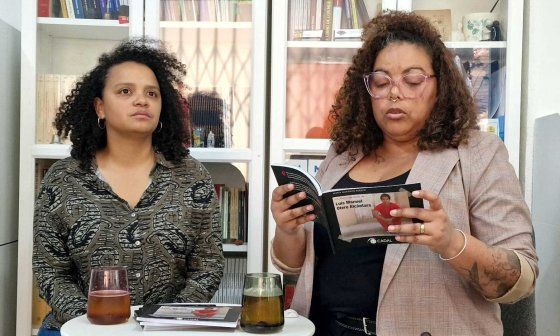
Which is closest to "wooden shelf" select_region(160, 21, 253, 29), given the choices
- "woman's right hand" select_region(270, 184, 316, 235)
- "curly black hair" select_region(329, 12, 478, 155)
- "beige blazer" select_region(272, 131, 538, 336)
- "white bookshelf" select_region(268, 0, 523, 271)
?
"white bookshelf" select_region(268, 0, 523, 271)

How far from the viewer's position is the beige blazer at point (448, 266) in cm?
131

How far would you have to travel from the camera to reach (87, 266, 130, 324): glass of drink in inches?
50.9

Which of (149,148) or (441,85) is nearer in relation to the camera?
(441,85)

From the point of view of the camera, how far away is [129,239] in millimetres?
1873

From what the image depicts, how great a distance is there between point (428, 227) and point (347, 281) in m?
0.31

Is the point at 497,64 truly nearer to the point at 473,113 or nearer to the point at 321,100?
the point at 321,100

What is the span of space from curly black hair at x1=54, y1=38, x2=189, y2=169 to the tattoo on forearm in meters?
1.09

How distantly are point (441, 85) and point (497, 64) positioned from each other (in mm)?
1244

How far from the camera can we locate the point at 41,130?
2654mm

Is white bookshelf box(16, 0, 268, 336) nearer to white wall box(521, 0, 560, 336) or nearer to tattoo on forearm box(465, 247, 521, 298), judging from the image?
white wall box(521, 0, 560, 336)

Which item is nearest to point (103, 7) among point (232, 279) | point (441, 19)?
point (232, 279)

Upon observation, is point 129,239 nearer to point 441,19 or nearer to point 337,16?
point 337,16

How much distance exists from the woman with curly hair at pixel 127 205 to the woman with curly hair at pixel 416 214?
451mm

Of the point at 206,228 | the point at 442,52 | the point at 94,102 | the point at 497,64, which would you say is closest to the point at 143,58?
the point at 94,102
